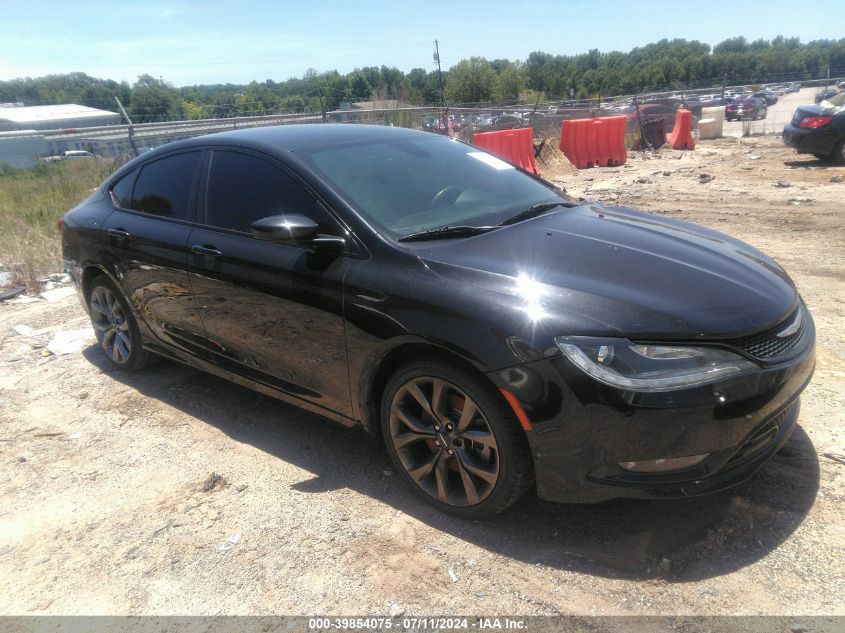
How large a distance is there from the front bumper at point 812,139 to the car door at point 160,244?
1274 centimetres

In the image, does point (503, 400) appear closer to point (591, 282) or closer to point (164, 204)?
point (591, 282)

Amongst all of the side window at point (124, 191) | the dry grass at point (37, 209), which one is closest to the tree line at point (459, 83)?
the dry grass at point (37, 209)

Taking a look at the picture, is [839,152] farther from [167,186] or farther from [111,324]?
[111,324]

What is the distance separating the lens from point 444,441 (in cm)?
283

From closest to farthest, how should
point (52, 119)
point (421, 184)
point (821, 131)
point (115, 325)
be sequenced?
point (421, 184) < point (115, 325) < point (821, 131) < point (52, 119)

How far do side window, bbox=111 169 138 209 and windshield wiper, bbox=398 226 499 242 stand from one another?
2516mm

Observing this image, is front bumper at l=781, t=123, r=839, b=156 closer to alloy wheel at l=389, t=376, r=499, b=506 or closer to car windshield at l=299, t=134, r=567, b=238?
car windshield at l=299, t=134, r=567, b=238

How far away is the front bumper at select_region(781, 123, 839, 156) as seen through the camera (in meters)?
12.4

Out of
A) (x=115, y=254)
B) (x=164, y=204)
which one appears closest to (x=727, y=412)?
(x=164, y=204)

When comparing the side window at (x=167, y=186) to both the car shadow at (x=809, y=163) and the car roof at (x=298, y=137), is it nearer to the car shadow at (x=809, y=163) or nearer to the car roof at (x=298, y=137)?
the car roof at (x=298, y=137)

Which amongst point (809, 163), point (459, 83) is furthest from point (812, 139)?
point (459, 83)

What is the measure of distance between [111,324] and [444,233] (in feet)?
10.3

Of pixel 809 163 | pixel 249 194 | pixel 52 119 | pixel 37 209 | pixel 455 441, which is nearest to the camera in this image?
pixel 455 441

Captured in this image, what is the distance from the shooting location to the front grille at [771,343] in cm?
245
